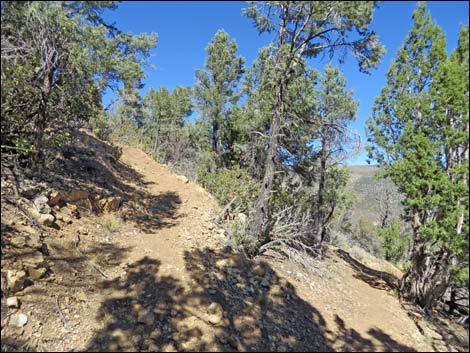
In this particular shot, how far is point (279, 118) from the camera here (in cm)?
765

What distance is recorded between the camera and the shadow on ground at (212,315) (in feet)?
13.9

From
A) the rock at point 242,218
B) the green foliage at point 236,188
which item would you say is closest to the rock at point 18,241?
the rock at point 242,218

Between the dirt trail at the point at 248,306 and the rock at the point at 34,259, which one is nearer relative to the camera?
the rock at the point at 34,259

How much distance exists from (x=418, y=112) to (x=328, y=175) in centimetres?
513

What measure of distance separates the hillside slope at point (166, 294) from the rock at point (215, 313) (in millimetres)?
17

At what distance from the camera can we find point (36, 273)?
4395 millimetres

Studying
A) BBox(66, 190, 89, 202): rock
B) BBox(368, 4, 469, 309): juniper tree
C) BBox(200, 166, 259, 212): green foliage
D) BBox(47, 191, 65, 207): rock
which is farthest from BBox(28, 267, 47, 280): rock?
BBox(368, 4, 469, 309): juniper tree

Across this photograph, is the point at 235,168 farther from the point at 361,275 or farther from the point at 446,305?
the point at 446,305

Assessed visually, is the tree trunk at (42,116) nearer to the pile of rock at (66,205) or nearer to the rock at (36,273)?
the pile of rock at (66,205)

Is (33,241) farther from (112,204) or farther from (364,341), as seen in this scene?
(364,341)

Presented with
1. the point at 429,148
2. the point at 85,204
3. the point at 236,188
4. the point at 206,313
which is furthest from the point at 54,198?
the point at 429,148

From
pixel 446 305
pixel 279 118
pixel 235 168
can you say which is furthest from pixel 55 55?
pixel 446 305

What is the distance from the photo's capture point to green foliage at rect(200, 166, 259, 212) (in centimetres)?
984

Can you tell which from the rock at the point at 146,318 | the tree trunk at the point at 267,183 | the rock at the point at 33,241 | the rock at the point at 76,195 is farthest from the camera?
the tree trunk at the point at 267,183
